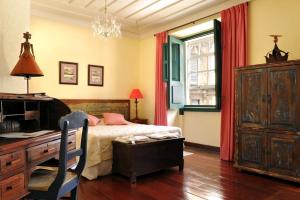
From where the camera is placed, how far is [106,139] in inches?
131

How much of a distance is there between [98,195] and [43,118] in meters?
1.08

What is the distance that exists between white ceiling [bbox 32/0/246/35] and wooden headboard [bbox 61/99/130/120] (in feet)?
6.13

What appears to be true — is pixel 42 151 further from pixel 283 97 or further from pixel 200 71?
pixel 200 71

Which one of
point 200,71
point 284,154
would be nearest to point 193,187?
point 284,154

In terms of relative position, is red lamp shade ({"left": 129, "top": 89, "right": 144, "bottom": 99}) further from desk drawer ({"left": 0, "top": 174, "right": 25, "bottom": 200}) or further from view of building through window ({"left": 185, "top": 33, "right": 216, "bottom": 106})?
desk drawer ({"left": 0, "top": 174, "right": 25, "bottom": 200})

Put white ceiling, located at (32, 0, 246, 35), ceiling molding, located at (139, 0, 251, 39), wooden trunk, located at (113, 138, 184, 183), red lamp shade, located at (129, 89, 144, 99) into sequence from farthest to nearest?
1. red lamp shade, located at (129, 89, 144, 99)
2. white ceiling, located at (32, 0, 246, 35)
3. ceiling molding, located at (139, 0, 251, 39)
4. wooden trunk, located at (113, 138, 184, 183)

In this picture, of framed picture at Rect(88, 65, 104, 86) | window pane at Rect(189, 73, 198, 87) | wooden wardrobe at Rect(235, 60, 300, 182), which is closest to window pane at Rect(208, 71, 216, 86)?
window pane at Rect(189, 73, 198, 87)

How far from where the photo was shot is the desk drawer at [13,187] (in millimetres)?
1285

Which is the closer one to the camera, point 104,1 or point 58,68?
point 104,1

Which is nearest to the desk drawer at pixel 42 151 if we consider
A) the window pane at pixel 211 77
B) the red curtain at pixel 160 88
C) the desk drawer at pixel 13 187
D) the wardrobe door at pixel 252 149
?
the desk drawer at pixel 13 187

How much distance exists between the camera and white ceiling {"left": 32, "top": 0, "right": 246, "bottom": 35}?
4.49 meters

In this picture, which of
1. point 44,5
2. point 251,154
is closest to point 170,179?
point 251,154

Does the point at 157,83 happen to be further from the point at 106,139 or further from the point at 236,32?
the point at 106,139

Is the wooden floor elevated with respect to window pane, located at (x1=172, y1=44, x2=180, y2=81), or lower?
lower
